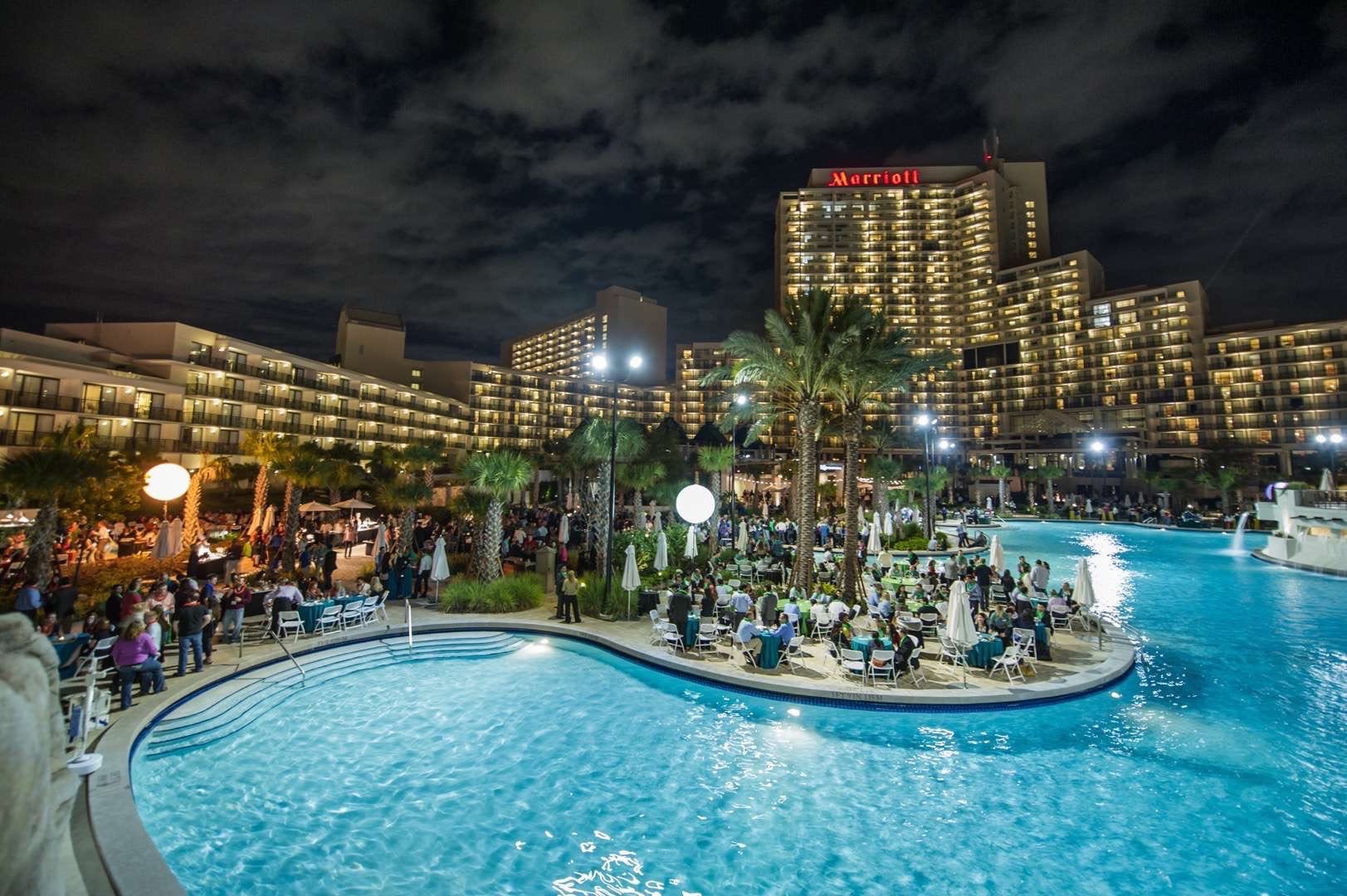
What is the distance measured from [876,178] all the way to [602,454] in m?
114

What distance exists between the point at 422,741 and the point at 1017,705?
10410 millimetres

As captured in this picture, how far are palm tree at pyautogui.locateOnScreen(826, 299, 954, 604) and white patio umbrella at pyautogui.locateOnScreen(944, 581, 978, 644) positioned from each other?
578 cm

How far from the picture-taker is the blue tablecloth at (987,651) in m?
12.2

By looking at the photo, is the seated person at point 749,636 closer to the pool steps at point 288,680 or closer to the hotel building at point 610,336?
the pool steps at point 288,680

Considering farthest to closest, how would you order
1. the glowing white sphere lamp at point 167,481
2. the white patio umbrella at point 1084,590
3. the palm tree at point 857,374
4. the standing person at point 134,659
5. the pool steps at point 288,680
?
the palm tree at point 857,374 < the white patio umbrella at point 1084,590 < the glowing white sphere lamp at point 167,481 < the standing person at point 134,659 < the pool steps at point 288,680

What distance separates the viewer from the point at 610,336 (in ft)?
411

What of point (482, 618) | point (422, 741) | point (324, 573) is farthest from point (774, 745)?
point (324, 573)

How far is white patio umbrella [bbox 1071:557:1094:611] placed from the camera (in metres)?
14.6

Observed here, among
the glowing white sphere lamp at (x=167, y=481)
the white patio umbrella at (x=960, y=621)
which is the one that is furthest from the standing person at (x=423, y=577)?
the white patio umbrella at (x=960, y=621)

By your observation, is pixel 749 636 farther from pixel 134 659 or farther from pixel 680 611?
pixel 134 659

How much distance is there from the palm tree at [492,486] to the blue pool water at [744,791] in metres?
5.12

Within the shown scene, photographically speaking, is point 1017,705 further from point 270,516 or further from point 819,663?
point 270,516

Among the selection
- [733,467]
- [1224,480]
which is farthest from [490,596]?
[1224,480]

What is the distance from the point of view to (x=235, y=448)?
47969 mm
